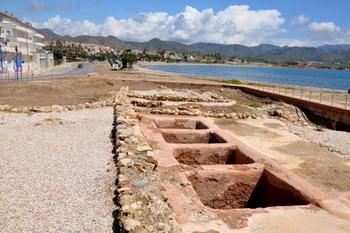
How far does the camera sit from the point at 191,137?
9938mm

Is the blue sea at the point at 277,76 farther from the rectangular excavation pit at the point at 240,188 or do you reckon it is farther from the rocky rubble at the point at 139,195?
the rocky rubble at the point at 139,195

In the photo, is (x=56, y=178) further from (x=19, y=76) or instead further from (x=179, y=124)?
(x=19, y=76)

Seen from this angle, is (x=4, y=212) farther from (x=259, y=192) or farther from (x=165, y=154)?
(x=259, y=192)

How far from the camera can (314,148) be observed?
940cm

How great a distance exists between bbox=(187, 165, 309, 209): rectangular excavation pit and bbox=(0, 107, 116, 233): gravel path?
1892 mm

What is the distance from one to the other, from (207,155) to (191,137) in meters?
1.77

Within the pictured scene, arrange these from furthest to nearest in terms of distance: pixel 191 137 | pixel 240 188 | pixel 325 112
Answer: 1. pixel 325 112
2. pixel 191 137
3. pixel 240 188

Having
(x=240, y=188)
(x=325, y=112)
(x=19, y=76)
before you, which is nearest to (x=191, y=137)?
(x=240, y=188)

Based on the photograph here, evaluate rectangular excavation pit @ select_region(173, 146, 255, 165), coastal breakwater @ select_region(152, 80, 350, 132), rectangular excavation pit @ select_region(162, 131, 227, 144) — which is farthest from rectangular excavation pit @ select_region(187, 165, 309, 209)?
coastal breakwater @ select_region(152, 80, 350, 132)

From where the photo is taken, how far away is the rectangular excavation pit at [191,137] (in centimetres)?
977

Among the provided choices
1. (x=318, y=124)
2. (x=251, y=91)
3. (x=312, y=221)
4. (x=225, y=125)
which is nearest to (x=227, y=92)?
(x=251, y=91)

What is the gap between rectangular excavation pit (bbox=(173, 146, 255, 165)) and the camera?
802cm

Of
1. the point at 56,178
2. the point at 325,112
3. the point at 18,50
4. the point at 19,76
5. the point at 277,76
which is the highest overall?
the point at 18,50

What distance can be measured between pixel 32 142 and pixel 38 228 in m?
4.23
